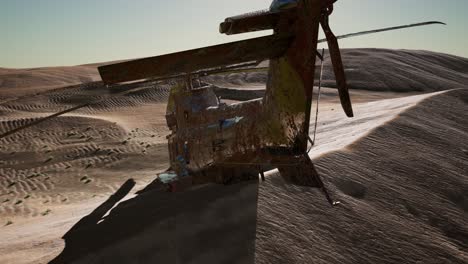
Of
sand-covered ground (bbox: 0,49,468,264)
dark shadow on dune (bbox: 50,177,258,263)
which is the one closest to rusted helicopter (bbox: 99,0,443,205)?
sand-covered ground (bbox: 0,49,468,264)

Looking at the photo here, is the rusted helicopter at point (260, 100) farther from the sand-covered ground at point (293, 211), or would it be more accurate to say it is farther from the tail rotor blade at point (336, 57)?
the sand-covered ground at point (293, 211)

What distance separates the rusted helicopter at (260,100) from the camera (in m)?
3.55

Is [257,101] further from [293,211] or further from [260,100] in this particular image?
[293,211]

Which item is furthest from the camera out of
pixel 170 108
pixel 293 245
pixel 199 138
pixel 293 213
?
pixel 170 108

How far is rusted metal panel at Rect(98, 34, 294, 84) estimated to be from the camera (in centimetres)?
330

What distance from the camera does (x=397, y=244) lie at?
18.0ft

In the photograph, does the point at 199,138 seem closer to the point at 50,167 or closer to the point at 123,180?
the point at 123,180

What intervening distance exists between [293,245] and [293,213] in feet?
2.42

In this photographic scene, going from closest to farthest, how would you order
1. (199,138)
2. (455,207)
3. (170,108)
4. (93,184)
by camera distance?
(455,207)
(199,138)
(170,108)
(93,184)

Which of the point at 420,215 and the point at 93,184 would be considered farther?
the point at 93,184

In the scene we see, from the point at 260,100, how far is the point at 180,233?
240 centimetres

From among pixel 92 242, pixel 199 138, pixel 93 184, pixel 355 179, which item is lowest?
pixel 93 184

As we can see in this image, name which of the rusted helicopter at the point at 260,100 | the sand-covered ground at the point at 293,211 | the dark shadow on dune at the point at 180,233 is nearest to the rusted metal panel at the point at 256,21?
the rusted helicopter at the point at 260,100

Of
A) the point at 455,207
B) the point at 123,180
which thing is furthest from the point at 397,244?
the point at 123,180
